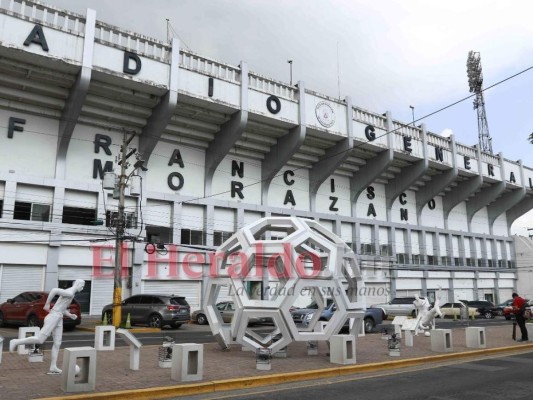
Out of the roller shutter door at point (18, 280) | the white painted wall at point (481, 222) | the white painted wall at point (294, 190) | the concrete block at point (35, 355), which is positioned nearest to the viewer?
the concrete block at point (35, 355)

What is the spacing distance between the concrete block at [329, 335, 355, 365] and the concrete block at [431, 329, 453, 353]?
12.9 ft

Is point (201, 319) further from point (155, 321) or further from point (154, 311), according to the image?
point (154, 311)

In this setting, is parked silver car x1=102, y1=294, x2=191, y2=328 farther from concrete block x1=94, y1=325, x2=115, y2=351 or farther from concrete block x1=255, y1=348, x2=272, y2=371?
concrete block x1=255, y1=348, x2=272, y2=371

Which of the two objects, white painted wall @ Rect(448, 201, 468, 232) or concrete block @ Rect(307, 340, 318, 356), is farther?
white painted wall @ Rect(448, 201, 468, 232)

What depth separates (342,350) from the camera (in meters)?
11.8

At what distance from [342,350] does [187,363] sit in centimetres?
424

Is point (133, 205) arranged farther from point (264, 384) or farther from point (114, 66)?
point (264, 384)

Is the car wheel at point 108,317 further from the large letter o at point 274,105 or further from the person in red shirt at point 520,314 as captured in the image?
the person in red shirt at point 520,314

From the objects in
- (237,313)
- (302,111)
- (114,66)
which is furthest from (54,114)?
(237,313)

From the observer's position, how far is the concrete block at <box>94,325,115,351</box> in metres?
13.9

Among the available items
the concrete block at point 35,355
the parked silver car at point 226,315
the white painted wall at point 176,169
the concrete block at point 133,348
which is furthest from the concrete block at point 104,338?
the white painted wall at point 176,169

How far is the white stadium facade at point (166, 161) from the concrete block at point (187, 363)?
15037 mm

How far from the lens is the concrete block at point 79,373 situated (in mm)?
8133

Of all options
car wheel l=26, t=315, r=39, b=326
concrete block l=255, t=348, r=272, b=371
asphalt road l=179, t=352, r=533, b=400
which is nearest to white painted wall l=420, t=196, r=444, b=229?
car wheel l=26, t=315, r=39, b=326
